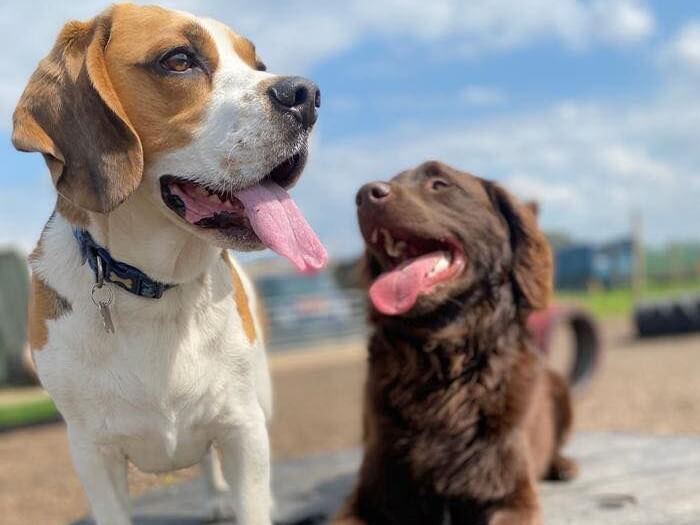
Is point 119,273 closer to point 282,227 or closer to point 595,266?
point 282,227

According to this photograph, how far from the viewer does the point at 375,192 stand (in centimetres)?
262

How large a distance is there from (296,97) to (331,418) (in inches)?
301

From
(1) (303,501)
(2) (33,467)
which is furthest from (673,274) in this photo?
(1) (303,501)

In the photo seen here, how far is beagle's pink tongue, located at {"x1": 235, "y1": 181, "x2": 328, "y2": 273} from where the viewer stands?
75.4 inches

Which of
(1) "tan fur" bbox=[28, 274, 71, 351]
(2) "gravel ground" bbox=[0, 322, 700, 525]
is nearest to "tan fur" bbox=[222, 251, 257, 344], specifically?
(1) "tan fur" bbox=[28, 274, 71, 351]

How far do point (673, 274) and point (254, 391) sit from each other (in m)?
36.8

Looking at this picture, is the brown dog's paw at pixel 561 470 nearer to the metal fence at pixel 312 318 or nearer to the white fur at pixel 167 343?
the white fur at pixel 167 343

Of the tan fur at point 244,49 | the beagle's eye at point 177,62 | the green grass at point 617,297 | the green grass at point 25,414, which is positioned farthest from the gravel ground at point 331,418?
the green grass at point 617,297

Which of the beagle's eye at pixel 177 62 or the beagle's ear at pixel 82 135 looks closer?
the beagle's ear at pixel 82 135

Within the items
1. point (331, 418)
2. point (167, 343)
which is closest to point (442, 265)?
Result: point (167, 343)

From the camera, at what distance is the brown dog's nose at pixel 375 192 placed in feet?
8.58

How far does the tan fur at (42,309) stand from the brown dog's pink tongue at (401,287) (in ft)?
3.25

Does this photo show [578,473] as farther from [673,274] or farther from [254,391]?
[673,274]

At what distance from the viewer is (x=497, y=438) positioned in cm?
262
